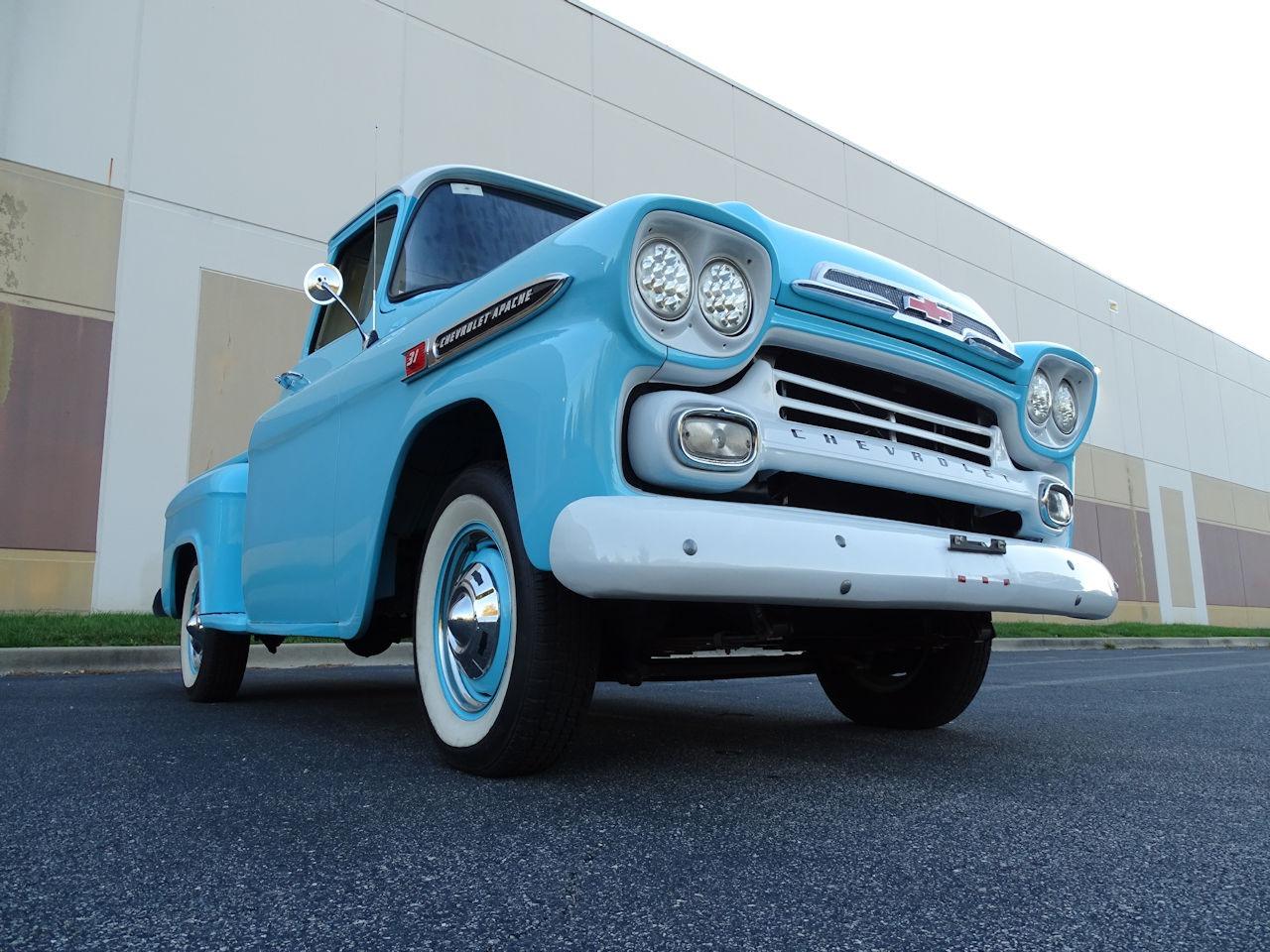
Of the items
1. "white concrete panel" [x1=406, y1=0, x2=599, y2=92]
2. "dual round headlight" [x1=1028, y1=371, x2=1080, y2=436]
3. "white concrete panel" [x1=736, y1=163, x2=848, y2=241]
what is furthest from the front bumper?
"white concrete panel" [x1=736, y1=163, x2=848, y2=241]

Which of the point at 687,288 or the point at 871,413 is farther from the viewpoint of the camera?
the point at 871,413

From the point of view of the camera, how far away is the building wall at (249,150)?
27.7 ft

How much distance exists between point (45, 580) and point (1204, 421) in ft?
88.4

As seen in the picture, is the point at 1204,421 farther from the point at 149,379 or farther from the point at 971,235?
the point at 149,379

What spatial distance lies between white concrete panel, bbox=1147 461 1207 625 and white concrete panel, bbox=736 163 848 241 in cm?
1108

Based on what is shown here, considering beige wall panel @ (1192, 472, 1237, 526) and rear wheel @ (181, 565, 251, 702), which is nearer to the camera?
rear wheel @ (181, 565, 251, 702)

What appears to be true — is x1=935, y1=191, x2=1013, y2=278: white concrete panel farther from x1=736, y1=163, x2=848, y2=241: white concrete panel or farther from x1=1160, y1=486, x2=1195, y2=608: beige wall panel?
x1=1160, y1=486, x2=1195, y2=608: beige wall panel

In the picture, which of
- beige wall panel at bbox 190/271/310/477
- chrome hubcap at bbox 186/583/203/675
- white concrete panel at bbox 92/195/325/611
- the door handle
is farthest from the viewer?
beige wall panel at bbox 190/271/310/477

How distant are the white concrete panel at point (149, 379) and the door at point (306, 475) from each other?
17.1ft

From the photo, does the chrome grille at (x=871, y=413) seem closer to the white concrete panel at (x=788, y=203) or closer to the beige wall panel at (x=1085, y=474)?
the white concrete panel at (x=788, y=203)

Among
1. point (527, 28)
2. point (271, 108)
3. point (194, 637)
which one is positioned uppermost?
point (527, 28)

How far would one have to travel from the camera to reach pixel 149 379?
863 cm

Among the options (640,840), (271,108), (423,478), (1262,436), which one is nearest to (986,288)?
(271,108)

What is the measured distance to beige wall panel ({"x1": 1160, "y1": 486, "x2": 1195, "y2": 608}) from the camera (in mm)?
21562
